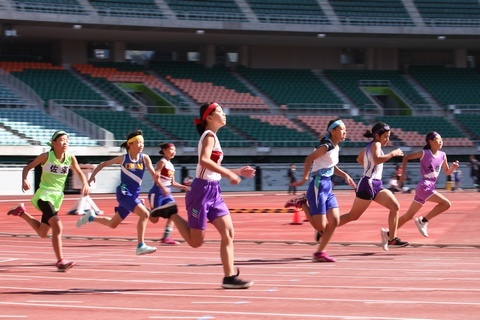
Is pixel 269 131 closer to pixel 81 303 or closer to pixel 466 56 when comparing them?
pixel 466 56

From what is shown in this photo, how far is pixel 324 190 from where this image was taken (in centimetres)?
1400

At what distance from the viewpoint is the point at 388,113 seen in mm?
63688

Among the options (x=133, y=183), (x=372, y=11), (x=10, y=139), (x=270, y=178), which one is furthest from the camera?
(x=372, y=11)

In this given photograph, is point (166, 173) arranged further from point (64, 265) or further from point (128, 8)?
point (128, 8)

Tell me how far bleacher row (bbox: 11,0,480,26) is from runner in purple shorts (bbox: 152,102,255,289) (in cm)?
4420

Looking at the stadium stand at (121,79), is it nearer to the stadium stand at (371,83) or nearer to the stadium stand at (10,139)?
the stadium stand at (10,139)

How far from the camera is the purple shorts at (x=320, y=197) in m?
14.0

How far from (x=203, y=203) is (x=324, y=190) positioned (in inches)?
156

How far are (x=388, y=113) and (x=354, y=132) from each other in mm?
6099

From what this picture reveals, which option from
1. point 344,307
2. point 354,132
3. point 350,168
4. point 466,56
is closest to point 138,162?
point 344,307

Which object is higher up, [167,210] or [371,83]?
[167,210]

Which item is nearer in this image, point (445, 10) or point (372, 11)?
point (372, 11)

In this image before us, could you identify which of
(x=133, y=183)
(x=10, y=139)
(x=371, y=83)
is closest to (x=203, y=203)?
(x=133, y=183)

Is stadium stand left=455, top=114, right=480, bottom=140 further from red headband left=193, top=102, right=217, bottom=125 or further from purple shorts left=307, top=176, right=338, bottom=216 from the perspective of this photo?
red headband left=193, top=102, right=217, bottom=125
